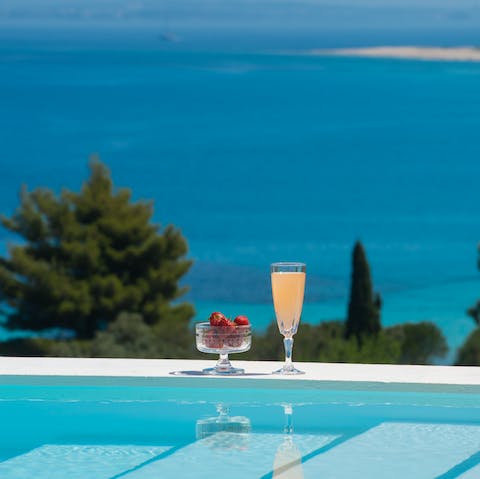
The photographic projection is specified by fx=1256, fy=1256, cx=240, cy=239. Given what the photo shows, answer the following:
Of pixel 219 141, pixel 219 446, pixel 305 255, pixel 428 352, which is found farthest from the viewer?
pixel 219 141

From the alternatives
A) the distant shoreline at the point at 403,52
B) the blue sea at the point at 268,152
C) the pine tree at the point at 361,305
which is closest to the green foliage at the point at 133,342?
the blue sea at the point at 268,152

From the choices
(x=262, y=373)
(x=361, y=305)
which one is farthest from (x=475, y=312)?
(x=262, y=373)

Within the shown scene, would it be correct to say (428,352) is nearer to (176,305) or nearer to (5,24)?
(176,305)

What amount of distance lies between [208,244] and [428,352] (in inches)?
165

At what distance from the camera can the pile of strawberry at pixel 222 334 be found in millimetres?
3215

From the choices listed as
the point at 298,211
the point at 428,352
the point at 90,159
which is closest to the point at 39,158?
the point at 90,159

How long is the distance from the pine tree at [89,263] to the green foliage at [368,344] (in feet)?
9.51

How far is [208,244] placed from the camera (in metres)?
20.7

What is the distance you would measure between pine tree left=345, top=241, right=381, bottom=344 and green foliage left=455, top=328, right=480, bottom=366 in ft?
4.18

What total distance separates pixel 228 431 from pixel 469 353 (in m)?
15.3

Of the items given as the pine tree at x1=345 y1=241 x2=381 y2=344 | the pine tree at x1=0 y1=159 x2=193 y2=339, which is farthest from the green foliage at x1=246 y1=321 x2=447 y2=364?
the pine tree at x1=0 y1=159 x2=193 y2=339

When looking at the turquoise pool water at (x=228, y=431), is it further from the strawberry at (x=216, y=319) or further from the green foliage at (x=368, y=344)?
the green foliage at (x=368, y=344)

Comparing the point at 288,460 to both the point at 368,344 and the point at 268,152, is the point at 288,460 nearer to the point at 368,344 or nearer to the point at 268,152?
the point at 368,344

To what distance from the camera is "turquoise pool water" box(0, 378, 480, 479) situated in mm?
2682
